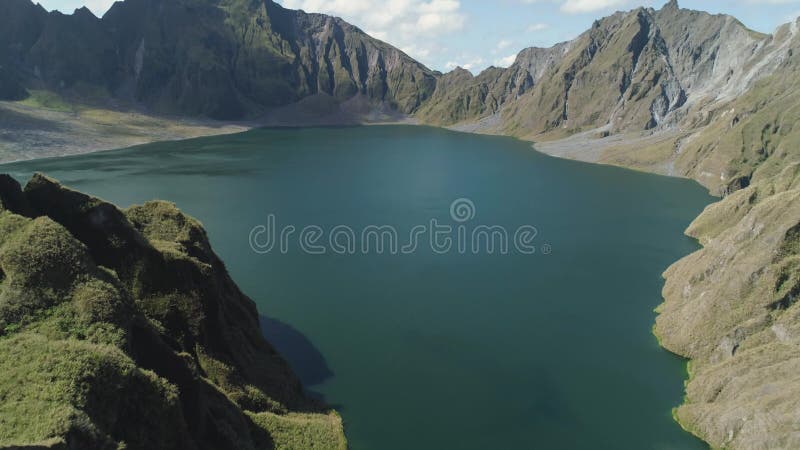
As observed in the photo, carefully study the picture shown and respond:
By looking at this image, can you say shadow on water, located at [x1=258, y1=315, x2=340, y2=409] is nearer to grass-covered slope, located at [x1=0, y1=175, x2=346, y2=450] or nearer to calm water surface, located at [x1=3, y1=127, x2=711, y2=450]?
calm water surface, located at [x1=3, y1=127, x2=711, y2=450]

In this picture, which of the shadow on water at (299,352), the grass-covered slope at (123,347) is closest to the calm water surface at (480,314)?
the shadow on water at (299,352)

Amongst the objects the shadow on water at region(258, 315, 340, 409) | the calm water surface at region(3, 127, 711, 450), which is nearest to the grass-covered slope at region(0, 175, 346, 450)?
the shadow on water at region(258, 315, 340, 409)

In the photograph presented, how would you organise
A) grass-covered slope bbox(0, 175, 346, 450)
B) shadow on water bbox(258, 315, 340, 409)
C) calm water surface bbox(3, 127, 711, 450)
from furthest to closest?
1. shadow on water bbox(258, 315, 340, 409)
2. calm water surface bbox(3, 127, 711, 450)
3. grass-covered slope bbox(0, 175, 346, 450)

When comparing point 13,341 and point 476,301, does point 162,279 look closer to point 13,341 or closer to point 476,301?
point 13,341

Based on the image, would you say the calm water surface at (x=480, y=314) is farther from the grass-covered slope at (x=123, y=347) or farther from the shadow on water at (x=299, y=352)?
the grass-covered slope at (x=123, y=347)

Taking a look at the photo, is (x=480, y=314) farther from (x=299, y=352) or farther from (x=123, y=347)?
(x=123, y=347)

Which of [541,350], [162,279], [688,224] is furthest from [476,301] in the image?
[688,224]
